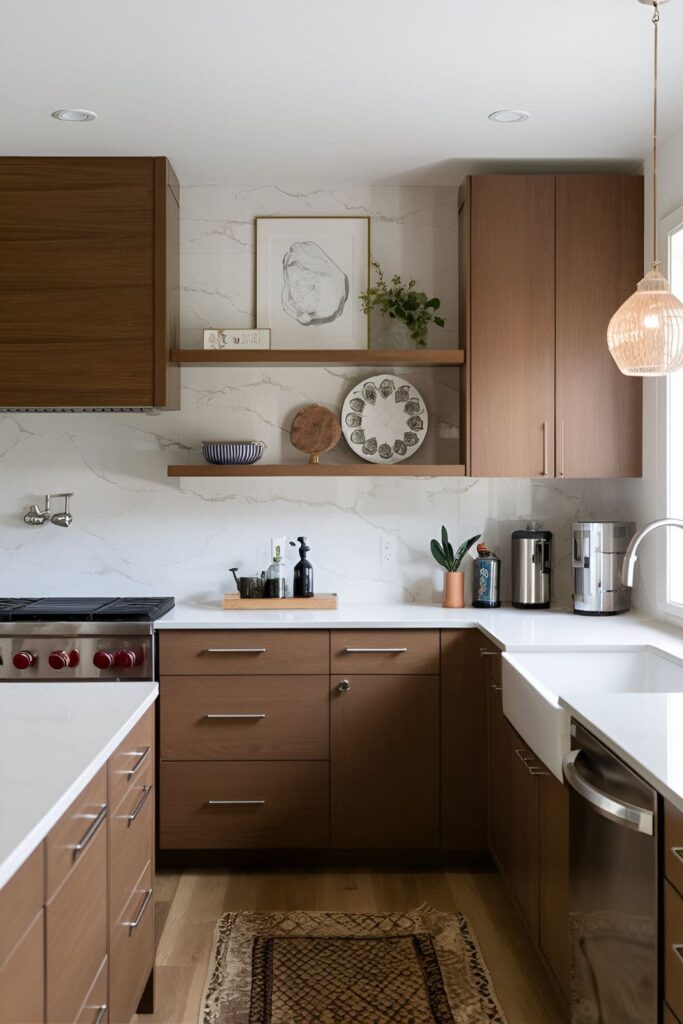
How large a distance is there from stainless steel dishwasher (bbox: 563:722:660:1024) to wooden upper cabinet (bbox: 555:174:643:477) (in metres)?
1.67

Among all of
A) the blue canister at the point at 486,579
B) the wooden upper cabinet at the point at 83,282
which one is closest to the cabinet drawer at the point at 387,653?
the blue canister at the point at 486,579

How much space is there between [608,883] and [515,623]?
1.51m

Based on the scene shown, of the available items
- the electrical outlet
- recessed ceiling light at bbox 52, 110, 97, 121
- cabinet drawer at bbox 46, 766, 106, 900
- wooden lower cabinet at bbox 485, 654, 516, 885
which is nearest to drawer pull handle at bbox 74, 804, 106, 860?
cabinet drawer at bbox 46, 766, 106, 900

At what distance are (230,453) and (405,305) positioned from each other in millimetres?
926

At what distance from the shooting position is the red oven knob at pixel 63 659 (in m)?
3.38

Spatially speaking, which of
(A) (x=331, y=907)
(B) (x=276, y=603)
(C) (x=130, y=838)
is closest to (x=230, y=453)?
(B) (x=276, y=603)

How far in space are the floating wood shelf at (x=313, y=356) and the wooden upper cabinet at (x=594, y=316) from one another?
0.44 meters

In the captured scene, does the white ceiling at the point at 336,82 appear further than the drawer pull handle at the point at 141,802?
Yes

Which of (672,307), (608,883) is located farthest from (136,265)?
(608,883)

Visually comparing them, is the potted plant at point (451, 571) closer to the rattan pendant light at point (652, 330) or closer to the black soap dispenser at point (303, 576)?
the black soap dispenser at point (303, 576)

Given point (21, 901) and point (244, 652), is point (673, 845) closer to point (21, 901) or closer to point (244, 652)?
point (21, 901)

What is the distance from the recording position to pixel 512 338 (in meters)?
3.70

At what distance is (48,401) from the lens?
11.9ft

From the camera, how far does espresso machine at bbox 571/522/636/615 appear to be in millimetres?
3639
